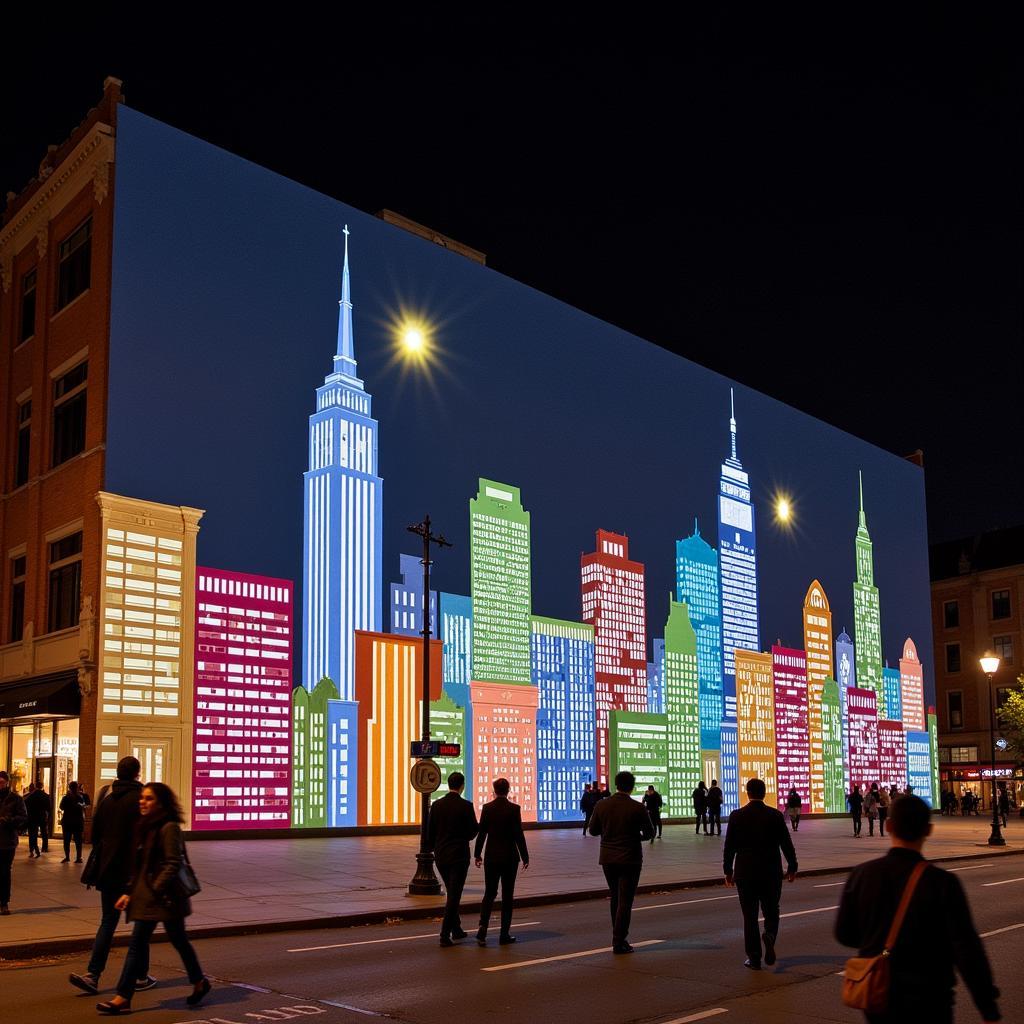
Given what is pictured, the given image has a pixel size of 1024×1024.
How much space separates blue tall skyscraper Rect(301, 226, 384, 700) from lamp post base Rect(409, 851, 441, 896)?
16816 millimetres

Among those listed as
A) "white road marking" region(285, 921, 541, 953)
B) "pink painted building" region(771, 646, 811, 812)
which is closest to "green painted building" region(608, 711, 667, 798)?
"pink painted building" region(771, 646, 811, 812)

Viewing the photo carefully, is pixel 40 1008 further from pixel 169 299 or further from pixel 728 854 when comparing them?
pixel 169 299

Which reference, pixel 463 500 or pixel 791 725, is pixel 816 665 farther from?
pixel 463 500

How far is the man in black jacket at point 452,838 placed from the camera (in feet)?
46.2

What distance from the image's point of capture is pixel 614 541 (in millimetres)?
47312

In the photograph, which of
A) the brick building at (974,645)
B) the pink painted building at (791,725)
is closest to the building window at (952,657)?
the brick building at (974,645)

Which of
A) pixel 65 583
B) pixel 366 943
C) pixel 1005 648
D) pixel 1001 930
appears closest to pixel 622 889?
pixel 366 943

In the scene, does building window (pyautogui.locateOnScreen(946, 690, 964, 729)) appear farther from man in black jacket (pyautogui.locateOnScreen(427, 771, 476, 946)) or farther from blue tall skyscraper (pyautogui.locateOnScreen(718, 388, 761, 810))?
man in black jacket (pyautogui.locateOnScreen(427, 771, 476, 946))

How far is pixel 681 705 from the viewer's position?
161 ft

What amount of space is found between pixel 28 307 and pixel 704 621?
91.3 ft

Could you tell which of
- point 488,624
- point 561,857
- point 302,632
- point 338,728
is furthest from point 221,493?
point 561,857

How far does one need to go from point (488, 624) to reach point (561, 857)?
13.0m

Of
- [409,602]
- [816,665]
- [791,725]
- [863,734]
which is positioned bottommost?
[863,734]

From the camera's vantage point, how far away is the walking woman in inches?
395
